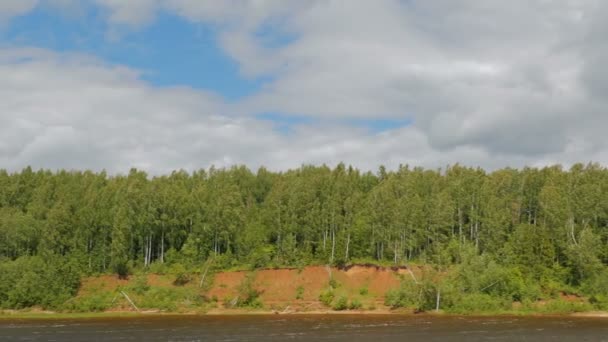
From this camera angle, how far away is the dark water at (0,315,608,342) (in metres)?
58.4

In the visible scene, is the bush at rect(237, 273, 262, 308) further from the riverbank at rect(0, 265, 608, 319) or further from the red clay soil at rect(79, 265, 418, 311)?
the red clay soil at rect(79, 265, 418, 311)

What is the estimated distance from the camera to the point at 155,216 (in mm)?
112125

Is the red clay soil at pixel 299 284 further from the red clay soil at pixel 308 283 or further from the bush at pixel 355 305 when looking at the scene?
the bush at pixel 355 305

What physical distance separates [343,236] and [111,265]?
1635 inches

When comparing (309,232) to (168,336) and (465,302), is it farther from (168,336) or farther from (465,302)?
(168,336)

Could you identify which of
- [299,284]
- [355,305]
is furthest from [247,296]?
[355,305]

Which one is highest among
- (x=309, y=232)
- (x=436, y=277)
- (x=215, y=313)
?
(x=309, y=232)

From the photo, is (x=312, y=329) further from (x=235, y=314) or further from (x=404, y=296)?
(x=404, y=296)

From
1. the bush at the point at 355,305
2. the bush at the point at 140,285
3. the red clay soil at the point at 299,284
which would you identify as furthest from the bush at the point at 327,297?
the bush at the point at 140,285

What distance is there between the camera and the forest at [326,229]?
316 feet

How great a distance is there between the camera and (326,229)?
110 m

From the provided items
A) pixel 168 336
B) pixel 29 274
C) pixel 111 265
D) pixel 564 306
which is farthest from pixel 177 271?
pixel 564 306

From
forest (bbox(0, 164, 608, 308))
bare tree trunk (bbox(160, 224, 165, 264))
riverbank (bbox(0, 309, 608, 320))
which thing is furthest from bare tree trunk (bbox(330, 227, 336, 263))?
bare tree trunk (bbox(160, 224, 165, 264))

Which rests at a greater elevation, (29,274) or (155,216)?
(155,216)
